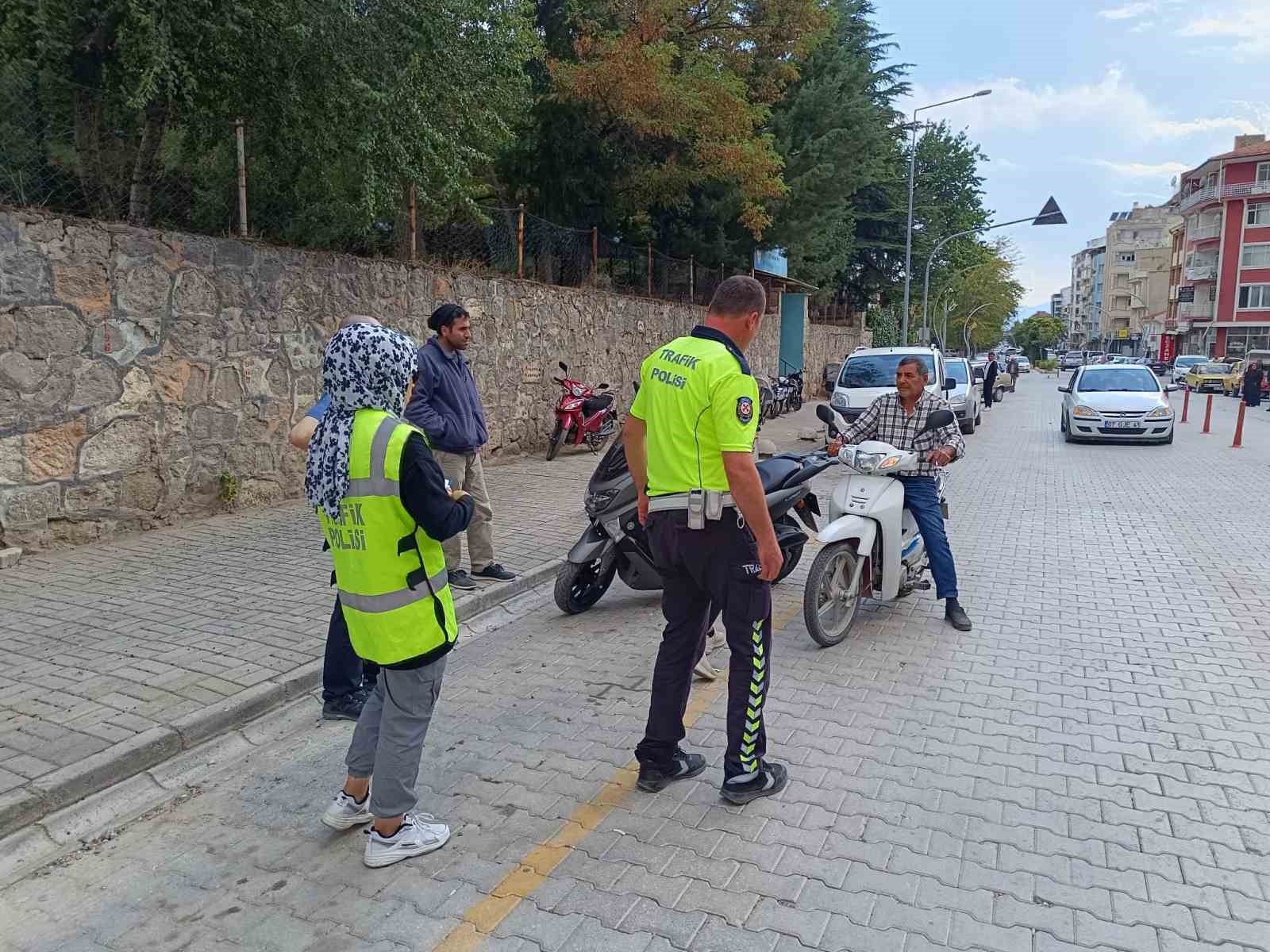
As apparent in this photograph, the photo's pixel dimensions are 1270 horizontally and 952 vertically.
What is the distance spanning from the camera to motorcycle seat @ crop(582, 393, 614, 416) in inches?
543

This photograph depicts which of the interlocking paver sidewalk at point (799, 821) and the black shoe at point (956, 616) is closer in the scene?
the interlocking paver sidewalk at point (799, 821)

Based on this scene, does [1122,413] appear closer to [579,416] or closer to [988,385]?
[579,416]

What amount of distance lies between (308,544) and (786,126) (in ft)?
51.1

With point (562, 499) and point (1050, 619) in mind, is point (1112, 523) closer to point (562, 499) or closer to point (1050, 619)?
point (1050, 619)

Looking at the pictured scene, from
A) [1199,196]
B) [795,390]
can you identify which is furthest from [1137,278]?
[795,390]

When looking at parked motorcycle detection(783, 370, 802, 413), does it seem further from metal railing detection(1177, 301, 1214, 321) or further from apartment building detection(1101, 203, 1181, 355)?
apartment building detection(1101, 203, 1181, 355)

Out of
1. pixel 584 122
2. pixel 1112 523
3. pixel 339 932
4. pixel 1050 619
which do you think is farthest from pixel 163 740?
pixel 584 122

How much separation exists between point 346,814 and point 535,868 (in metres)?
0.78

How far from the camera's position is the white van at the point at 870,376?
16578mm

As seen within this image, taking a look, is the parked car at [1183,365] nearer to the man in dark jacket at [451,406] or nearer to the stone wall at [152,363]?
the stone wall at [152,363]

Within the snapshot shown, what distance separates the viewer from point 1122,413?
57.6 ft

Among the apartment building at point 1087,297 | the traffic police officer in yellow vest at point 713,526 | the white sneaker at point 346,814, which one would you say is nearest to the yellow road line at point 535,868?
the traffic police officer in yellow vest at point 713,526

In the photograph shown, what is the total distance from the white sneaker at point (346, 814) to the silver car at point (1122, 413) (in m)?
17.3

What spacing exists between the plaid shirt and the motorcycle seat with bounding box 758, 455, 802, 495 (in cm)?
43
